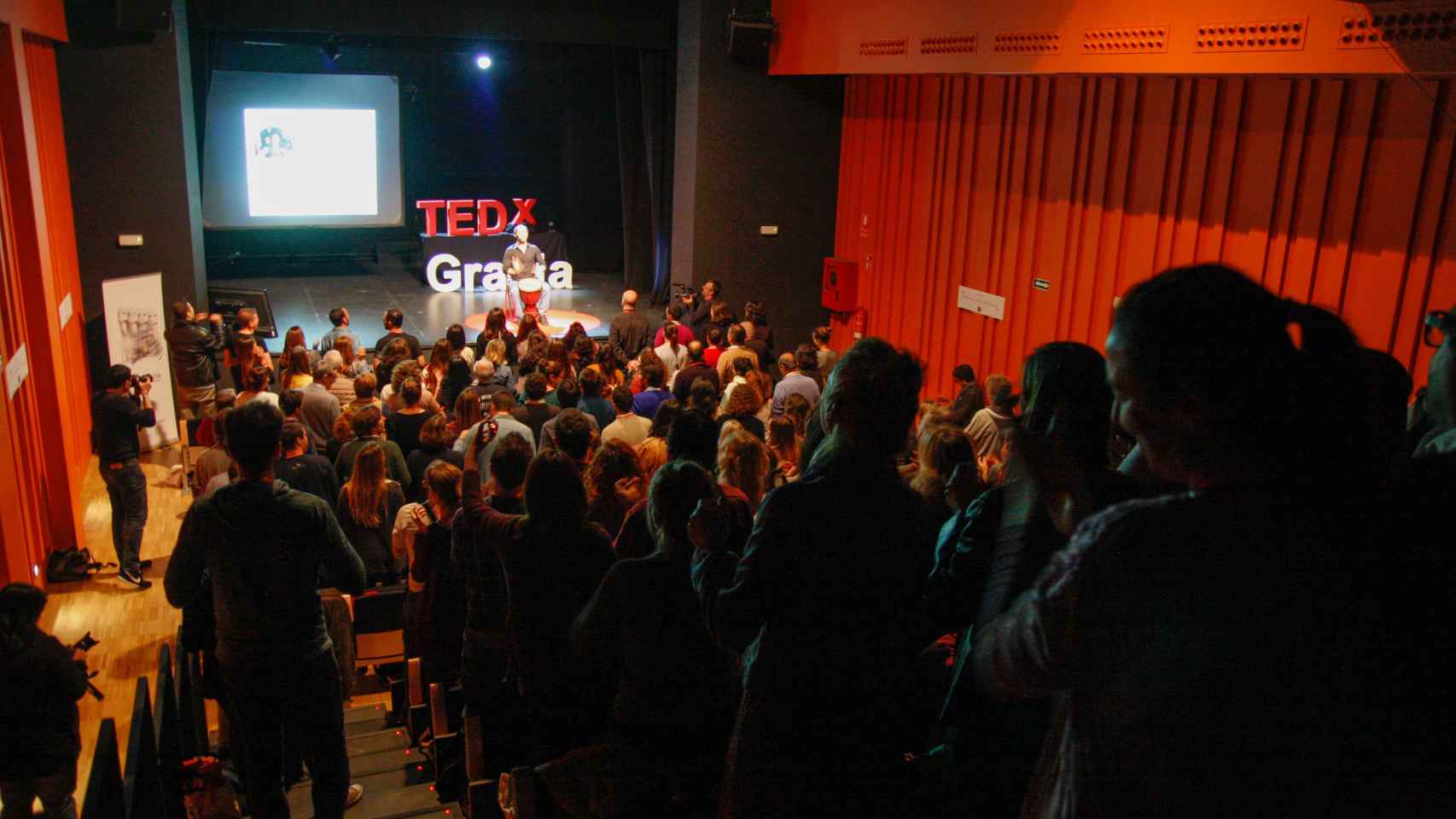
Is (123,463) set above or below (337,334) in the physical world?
below

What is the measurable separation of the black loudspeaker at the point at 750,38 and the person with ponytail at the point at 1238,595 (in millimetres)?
10225

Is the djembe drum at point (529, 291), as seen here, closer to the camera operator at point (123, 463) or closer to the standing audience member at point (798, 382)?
the standing audience member at point (798, 382)

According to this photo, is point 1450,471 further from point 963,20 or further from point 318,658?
point 963,20

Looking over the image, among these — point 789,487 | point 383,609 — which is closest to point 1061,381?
point 789,487

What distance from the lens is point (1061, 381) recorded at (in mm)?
1712

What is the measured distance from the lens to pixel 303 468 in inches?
188

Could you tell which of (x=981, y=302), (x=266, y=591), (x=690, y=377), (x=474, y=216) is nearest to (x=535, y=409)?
(x=690, y=377)

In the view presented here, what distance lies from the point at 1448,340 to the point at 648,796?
2.11m

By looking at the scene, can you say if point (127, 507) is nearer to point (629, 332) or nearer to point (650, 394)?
point (650, 394)

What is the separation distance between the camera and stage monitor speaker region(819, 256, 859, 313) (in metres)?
11.4

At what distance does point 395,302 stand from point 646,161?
372 cm

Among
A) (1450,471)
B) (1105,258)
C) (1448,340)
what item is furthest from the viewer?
(1105,258)

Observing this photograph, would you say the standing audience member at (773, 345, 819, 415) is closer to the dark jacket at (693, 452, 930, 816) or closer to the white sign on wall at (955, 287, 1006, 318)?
the white sign on wall at (955, 287, 1006, 318)

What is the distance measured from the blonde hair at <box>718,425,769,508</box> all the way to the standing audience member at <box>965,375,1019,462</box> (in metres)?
2.15
